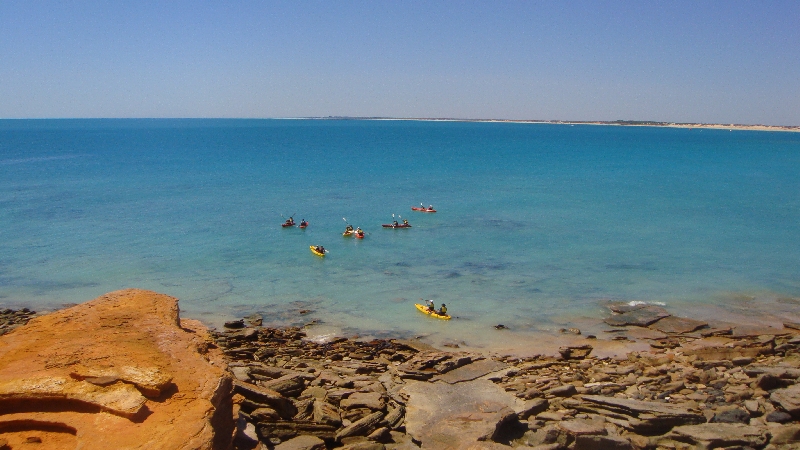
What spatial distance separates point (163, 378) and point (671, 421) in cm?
1129

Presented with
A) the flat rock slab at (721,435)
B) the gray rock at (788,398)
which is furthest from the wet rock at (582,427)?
the gray rock at (788,398)

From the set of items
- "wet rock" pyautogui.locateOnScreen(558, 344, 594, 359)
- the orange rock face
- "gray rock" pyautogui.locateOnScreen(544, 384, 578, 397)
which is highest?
the orange rock face

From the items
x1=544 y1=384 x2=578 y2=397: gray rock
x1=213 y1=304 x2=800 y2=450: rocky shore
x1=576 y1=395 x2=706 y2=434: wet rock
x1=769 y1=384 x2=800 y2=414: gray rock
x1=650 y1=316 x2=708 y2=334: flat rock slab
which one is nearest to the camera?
x1=213 y1=304 x2=800 y2=450: rocky shore

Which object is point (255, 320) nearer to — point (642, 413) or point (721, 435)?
point (642, 413)

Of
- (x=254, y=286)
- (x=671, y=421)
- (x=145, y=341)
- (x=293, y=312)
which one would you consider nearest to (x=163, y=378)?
(x=145, y=341)

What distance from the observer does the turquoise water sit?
27.9m

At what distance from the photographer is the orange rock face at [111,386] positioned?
25.7 feet

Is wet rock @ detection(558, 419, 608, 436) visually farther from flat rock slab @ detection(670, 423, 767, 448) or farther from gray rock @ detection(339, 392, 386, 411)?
gray rock @ detection(339, 392, 386, 411)

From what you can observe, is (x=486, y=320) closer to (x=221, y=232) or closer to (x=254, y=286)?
(x=254, y=286)

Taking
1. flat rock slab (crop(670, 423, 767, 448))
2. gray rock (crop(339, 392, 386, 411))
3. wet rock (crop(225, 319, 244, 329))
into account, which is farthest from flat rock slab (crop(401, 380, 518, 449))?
wet rock (crop(225, 319, 244, 329))

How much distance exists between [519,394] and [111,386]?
1112 cm

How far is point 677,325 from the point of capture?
2439cm

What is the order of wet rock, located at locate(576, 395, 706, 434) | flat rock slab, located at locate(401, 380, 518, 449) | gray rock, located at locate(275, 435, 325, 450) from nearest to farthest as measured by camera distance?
1. gray rock, located at locate(275, 435, 325, 450)
2. flat rock slab, located at locate(401, 380, 518, 449)
3. wet rock, located at locate(576, 395, 706, 434)

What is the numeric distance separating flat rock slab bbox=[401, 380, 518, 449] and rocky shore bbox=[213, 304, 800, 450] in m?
0.05
